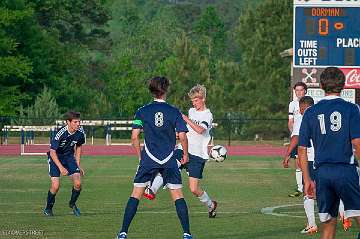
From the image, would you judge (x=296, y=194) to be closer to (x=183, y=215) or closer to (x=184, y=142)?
(x=184, y=142)

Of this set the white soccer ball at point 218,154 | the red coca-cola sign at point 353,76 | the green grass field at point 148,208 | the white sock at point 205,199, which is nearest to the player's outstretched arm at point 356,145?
the green grass field at point 148,208

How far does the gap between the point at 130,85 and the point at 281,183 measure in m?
64.7

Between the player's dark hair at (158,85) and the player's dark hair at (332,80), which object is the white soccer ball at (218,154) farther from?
the player's dark hair at (332,80)

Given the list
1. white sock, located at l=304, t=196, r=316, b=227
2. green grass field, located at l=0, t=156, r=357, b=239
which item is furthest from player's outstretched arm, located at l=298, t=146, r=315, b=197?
white sock, located at l=304, t=196, r=316, b=227

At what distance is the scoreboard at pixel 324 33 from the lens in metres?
28.1

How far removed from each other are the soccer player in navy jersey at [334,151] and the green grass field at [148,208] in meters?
3.23

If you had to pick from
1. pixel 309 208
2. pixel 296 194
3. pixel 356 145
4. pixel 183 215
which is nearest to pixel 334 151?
pixel 356 145

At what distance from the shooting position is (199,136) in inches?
600

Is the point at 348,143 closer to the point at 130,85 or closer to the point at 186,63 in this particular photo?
the point at 186,63

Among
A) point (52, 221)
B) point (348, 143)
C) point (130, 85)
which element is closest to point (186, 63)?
point (130, 85)

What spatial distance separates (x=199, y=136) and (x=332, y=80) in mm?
5697

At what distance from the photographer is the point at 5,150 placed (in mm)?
41688

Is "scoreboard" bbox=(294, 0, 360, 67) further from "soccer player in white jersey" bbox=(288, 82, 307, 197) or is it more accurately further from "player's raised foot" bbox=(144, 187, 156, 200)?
"player's raised foot" bbox=(144, 187, 156, 200)

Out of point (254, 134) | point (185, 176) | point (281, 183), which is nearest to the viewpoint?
point (281, 183)
